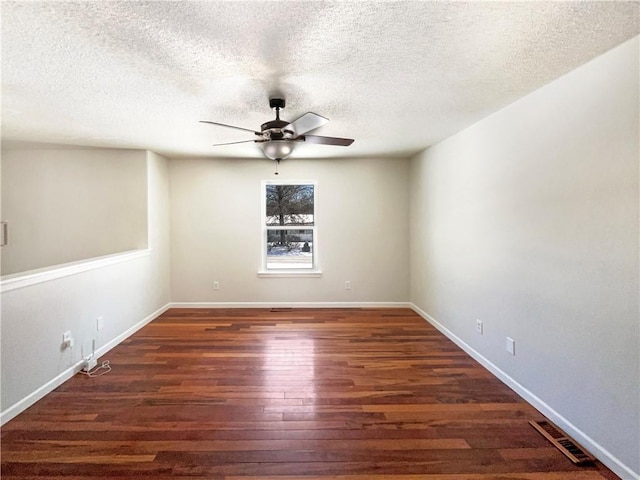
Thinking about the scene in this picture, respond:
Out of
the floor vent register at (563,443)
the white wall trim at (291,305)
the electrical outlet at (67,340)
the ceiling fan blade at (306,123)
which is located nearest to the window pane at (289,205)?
the white wall trim at (291,305)

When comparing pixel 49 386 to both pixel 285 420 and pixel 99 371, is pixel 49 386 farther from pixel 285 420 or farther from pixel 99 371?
pixel 285 420

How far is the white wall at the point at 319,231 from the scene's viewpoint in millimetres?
5062

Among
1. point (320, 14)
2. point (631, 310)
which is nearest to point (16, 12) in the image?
point (320, 14)

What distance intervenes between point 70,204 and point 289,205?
9.81 feet

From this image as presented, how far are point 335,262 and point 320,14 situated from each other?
3.96 meters

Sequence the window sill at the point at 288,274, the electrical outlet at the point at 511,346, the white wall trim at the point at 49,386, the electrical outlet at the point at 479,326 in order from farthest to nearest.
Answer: the window sill at the point at 288,274, the electrical outlet at the point at 479,326, the electrical outlet at the point at 511,346, the white wall trim at the point at 49,386

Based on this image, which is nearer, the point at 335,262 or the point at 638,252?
the point at 638,252

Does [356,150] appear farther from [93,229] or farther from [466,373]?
[93,229]

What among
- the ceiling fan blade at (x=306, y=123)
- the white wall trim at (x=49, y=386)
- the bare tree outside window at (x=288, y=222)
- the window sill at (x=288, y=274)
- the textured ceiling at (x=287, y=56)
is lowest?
the white wall trim at (x=49, y=386)

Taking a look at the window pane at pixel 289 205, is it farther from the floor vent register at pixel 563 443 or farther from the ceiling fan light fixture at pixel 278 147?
the floor vent register at pixel 563 443

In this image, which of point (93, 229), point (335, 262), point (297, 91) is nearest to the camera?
point (297, 91)

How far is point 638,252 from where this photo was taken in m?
1.68

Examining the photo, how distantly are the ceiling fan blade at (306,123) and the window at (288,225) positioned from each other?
7.95 feet

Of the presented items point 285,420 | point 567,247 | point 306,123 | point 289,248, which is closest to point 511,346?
point 567,247
